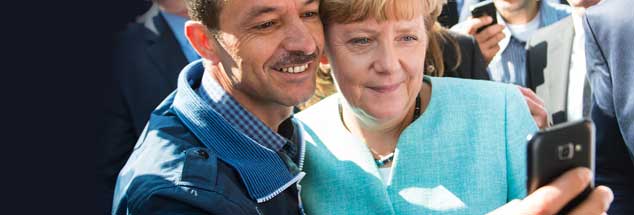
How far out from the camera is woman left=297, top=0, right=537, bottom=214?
2162 millimetres

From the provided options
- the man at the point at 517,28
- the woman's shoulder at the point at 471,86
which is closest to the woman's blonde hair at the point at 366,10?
the woman's shoulder at the point at 471,86

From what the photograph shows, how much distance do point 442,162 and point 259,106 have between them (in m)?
0.53

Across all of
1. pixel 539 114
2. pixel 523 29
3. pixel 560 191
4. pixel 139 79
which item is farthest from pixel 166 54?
pixel 560 191

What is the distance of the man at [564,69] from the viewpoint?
3.46 m

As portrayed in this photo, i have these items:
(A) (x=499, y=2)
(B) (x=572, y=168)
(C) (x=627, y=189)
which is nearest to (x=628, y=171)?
(C) (x=627, y=189)

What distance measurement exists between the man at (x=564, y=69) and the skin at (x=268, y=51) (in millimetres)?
1651

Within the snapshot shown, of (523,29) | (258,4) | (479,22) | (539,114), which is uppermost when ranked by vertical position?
(258,4)

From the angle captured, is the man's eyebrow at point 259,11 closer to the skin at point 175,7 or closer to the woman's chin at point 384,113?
the woman's chin at point 384,113

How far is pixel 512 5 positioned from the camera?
13.4 feet

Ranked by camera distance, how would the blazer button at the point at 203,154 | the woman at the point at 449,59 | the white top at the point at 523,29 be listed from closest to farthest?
1. the blazer button at the point at 203,154
2. the woman at the point at 449,59
3. the white top at the point at 523,29

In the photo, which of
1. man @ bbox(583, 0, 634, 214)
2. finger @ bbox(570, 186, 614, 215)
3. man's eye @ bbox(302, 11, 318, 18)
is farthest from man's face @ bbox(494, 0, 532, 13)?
finger @ bbox(570, 186, 614, 215)

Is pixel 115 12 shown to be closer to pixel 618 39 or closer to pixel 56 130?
pixel 56 130

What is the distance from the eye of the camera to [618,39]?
2881 millimetres

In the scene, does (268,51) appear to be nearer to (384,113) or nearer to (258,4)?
(258,4)
